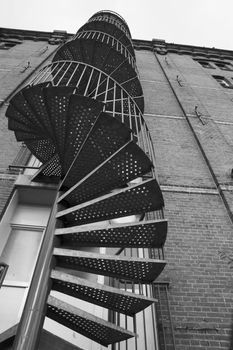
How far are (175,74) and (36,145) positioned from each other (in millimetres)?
9433

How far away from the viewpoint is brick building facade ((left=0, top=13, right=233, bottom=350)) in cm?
371

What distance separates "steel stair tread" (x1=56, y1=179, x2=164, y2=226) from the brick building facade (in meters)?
1.30

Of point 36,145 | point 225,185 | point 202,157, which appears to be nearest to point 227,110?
point 202,157

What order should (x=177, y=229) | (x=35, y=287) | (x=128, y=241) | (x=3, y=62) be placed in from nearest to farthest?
1. (x=35, y=287)
2. (x=128, y=241)
3. (x=177, y=229)
4. (x=3, y=62)

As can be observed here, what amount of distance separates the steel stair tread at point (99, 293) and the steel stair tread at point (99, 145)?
1.30m

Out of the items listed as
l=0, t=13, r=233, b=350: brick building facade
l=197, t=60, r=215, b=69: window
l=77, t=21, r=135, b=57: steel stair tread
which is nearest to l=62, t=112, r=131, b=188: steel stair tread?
l=0, t=13, r=233, b=350: brick building facade

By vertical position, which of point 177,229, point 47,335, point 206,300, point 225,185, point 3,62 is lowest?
point 47,335

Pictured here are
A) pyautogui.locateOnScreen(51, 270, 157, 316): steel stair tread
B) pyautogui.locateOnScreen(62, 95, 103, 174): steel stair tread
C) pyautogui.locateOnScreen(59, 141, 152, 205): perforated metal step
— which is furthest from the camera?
pyautogui.locateOnScreen(62, 95, 103, 174): steel stair tread

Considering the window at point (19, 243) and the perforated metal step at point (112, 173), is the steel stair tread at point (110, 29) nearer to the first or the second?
the window at point (19, 243)

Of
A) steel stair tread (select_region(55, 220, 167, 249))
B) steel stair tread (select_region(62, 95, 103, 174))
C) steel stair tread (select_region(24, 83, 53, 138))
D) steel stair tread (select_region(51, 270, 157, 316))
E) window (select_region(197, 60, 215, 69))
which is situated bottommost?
steel stair tread (select_region(51, 270, 157, 316))

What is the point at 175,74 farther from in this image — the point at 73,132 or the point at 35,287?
the point at 35,287

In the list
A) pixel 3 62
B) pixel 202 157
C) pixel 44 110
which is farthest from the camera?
pixel 3 62

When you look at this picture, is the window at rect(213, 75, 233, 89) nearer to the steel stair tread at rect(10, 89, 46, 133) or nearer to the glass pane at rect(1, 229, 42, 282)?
the steel stair tread at rect(10, 89, 46, 133)

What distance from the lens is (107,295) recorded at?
2986 millimetres
